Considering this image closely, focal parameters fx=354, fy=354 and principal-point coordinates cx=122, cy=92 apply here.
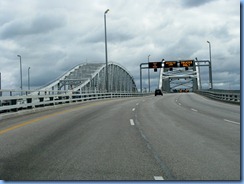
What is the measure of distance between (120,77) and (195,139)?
3556 inches

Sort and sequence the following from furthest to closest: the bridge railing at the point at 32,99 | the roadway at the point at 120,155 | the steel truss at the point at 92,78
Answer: the steel truss at the point at 92,78, the bridge railing at the point at 32,99, the roadway at the point at 120,155

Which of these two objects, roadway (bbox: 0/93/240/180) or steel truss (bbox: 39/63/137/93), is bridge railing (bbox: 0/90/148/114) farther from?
steel truss (bbox: 39/63/137/93)

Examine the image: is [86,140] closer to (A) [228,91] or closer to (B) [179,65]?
(A) [228,91]

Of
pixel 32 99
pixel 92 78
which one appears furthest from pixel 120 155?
pixel 92 78

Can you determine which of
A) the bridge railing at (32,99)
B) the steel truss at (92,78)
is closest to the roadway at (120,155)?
the bridge railing at (32,99)

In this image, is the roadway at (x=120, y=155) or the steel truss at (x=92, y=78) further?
the steel truss at (x=92, y=78)

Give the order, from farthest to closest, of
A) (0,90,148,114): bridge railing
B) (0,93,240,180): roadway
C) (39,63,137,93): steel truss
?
(39,63,137,93): steel truss
(0,90,148,114): bridge railing
(0,93,240,180): roadway

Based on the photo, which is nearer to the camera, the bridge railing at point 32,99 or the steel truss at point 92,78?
the bridge railing at point 32,99

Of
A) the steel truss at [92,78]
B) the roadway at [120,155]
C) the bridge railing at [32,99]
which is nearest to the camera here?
the roadway at [120,155]

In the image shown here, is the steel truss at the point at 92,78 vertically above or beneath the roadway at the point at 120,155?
above

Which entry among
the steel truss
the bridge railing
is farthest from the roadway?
the steel truss

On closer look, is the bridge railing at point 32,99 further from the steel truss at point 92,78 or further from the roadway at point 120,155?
the steel truss at point 92,78

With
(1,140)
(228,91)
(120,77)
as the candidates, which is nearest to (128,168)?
(1,140)

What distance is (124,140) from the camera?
1052 centimetres
